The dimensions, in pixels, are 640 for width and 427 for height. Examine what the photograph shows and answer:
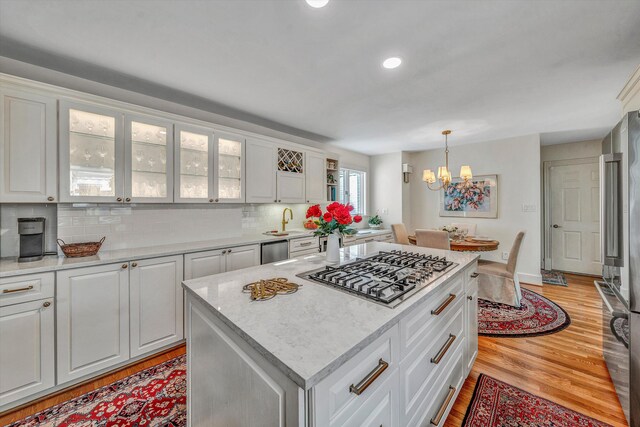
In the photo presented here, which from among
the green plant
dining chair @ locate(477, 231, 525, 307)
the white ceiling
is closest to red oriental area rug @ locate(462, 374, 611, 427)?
dining chair @ locate(477, 231, 525, 307)

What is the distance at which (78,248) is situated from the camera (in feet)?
6.79

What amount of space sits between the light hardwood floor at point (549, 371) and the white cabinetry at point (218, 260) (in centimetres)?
75

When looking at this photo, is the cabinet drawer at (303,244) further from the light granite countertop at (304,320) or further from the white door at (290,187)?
the light granite countertop at (304,320)

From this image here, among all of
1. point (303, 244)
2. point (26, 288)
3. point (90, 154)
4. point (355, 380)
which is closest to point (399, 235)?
point (303, 244)

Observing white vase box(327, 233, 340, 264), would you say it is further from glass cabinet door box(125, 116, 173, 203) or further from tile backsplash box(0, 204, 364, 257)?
tile backsplash box(0, 204, 364, 257)

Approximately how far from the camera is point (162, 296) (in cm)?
227

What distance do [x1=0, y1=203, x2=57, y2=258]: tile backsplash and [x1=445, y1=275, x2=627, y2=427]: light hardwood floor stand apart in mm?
3406

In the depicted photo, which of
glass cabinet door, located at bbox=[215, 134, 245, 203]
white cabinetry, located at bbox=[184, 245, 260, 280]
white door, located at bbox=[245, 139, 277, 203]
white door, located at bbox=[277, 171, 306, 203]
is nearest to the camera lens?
white cabinetry, located at bbox=[184, 245, 260, 280]

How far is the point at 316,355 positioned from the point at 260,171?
2881 millimetres

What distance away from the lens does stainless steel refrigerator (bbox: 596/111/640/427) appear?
57.2 inches

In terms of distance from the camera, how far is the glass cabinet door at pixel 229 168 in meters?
2.97

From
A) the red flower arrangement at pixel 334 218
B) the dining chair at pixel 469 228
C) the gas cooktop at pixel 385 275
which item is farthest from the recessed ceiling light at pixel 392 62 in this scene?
the dining chair at pixel 469 228

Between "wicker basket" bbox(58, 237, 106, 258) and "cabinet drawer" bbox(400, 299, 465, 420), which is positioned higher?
"wicker basket" bbox(58, 237, 106, 258)

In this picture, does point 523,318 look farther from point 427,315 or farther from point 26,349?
point 26,349
